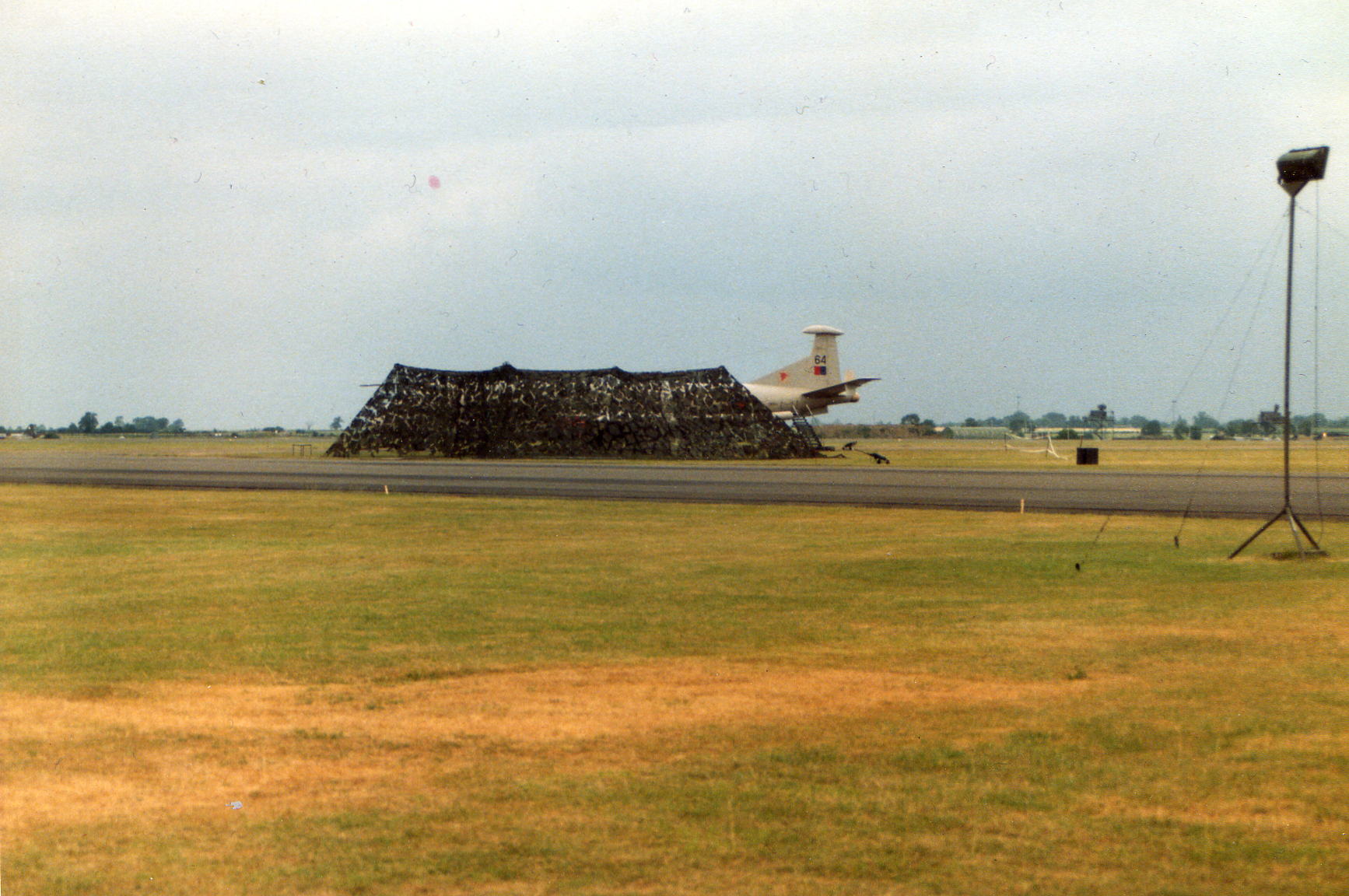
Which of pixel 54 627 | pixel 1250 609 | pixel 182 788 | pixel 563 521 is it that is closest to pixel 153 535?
pixel 563 521

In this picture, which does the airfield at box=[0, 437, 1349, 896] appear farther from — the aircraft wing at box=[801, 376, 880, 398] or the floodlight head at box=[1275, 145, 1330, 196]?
the aircraft wing at box=[801, 376, 880, 398]

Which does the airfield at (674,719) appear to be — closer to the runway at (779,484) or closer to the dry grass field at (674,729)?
the dry grass field at (674,729)

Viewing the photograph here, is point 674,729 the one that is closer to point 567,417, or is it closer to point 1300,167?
point 1300,167

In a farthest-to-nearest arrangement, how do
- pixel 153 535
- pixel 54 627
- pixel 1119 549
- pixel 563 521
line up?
pixel 563 521
pixel 153 535
pixel 1119 549
pixel 54 627

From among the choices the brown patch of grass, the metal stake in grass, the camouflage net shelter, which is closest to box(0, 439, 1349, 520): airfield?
the metal stake in grass

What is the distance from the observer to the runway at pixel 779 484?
93.9ft

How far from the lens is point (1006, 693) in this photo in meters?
8.75

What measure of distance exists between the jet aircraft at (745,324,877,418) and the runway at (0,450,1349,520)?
1199 inches

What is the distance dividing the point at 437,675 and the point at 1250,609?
29.1 feet

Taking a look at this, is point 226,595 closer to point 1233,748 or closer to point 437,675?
point 437,675

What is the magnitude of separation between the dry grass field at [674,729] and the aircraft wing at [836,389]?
6351 centimetres

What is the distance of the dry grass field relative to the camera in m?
5.30

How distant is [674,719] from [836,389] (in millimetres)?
73431

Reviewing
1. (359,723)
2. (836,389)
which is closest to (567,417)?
(836,389)
